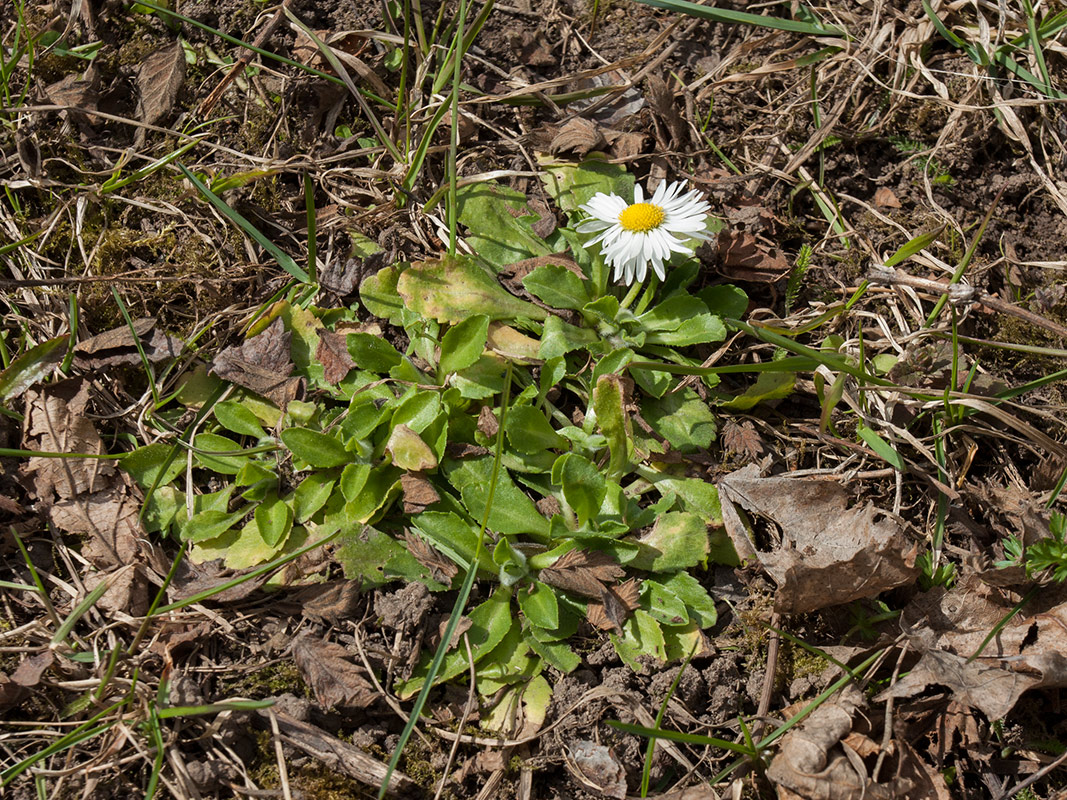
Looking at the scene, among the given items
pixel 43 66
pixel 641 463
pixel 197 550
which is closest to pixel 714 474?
pixel 641 463

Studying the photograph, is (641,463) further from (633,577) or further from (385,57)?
(385,57)

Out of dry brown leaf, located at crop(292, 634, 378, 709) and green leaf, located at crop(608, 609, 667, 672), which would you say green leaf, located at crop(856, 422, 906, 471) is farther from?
dry brown leaf, located at crop(292, 634, 378, 709)

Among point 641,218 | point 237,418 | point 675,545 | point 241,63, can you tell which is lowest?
point 675,545

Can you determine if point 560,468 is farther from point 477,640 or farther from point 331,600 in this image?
point 331,600

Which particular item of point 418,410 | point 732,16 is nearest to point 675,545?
point 418,410

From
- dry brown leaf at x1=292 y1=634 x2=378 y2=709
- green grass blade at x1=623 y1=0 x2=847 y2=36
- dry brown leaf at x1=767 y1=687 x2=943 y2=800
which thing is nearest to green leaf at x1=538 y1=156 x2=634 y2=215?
green grass blade at x1=623 y1=0 x2=847 y2=36

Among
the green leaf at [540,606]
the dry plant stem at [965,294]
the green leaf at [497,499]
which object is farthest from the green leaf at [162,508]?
the dry plant stem at [965,294]
